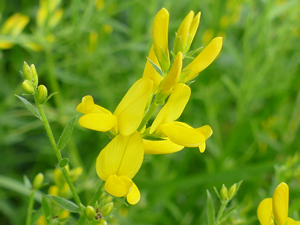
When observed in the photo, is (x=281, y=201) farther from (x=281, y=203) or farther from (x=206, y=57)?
(x=206, y=57)

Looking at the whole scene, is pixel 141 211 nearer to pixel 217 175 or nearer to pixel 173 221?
pixel 173 221

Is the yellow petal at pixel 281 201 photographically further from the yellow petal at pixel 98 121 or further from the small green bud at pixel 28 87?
the small green bud at pixel 28 87

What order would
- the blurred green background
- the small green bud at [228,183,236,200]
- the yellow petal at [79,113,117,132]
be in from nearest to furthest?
the yellow petal at [79,113,117,132] → the small green bud at [228,183,236,200] → the blurred green background

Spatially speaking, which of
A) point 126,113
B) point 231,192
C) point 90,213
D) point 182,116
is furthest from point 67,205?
point 182,116

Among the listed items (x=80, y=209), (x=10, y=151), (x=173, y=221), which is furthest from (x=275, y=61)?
(x=80, y=209)

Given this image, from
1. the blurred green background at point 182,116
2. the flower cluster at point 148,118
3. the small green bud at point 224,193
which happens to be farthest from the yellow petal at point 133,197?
the blurred green background at point 182,116

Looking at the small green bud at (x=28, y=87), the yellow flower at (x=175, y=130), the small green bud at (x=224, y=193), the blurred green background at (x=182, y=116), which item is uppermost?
the small green bud at (x=28, y=87)

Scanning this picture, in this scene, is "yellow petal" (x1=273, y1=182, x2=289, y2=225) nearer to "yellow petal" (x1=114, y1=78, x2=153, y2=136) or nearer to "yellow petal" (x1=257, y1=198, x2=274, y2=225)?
"yellow petal" (x1=257, y1=198, x2=274, y2=225)

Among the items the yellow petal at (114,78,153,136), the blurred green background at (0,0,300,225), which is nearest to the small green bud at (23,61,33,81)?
the yellow petal at (114,78,153,136)
